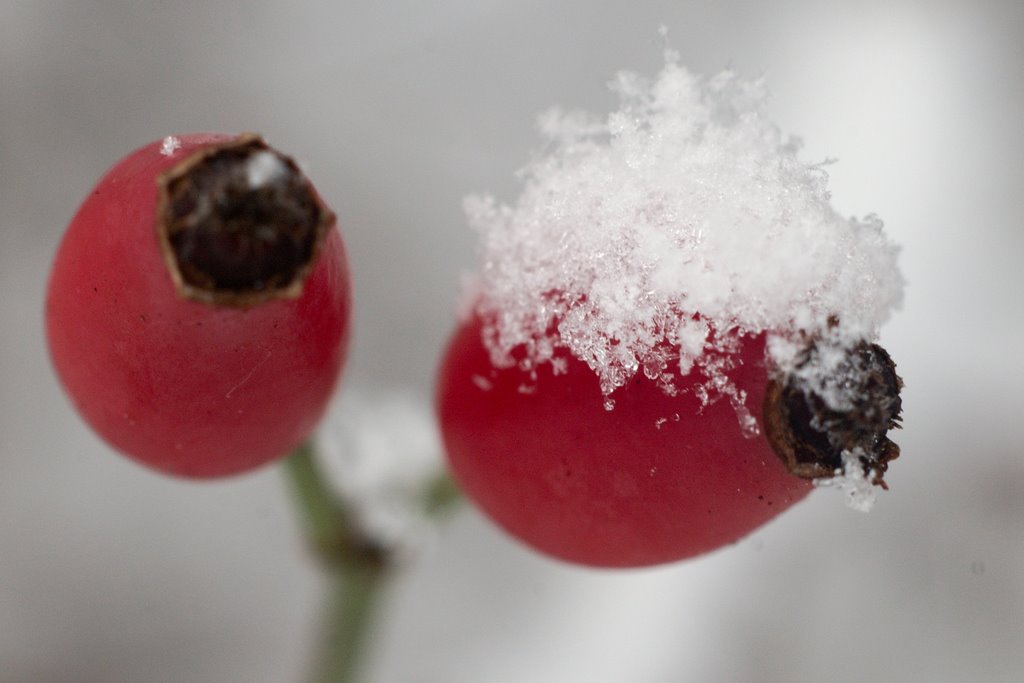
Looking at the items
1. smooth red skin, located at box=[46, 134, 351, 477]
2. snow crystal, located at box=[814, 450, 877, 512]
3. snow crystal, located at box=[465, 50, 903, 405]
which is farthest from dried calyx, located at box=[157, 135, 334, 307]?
snow crystal, located at box=[814, 450, 877, 512]

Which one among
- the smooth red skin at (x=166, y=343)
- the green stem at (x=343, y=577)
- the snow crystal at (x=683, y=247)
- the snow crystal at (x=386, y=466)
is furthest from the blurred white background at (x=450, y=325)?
the snow crystal at (x=683, y=247)

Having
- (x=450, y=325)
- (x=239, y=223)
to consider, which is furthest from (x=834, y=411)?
(x=450, y=325)

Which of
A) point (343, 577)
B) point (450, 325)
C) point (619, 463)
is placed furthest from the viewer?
point (450, 325)

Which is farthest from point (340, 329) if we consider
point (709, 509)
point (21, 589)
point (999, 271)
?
point (999, 271)

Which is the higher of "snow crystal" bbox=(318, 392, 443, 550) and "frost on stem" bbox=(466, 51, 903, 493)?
"snow crystal" bbox=(318, 392, 443, 550)

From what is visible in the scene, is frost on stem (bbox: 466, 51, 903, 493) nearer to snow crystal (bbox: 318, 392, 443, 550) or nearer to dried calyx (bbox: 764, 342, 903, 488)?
dried calyx (bbox: 764, 342, 903, 488)

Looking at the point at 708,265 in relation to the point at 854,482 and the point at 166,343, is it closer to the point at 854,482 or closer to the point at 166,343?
the point at 854,482

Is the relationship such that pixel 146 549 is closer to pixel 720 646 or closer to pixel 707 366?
pixel 720 646
